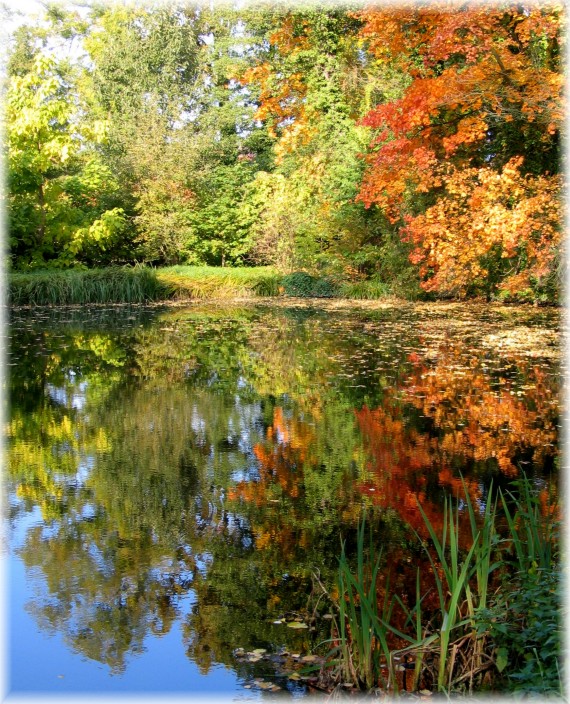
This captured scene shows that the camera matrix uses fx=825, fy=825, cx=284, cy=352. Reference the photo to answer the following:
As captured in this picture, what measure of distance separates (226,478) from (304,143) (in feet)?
47.2

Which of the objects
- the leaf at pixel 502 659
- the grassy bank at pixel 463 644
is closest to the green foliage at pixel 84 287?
the grassy bank at pixel 463 644

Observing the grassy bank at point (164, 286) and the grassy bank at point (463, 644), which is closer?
the grassy bank at point (463, 644)

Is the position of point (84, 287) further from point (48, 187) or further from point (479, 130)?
point (479, 130)

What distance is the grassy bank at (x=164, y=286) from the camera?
17469 mm

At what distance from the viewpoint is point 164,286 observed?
19109mm

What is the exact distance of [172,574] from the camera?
3840mm

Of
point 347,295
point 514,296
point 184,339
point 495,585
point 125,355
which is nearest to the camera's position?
point 495,585

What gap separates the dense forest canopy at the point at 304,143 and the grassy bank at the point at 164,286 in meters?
0.45

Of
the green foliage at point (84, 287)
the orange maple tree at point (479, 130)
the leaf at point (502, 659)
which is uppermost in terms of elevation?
the orange maple tree at point (479, 130)

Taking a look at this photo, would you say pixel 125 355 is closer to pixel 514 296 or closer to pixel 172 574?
pixel 172 574

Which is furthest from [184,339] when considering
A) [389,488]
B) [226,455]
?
[389,488]

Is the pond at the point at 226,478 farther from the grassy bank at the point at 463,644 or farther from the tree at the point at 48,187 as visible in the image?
the tree at the point at 48,187

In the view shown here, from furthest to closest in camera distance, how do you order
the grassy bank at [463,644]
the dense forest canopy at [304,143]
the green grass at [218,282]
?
the green grass at [218,282], the dense forest canopy at [304,143], the grassy bank at [463,644]

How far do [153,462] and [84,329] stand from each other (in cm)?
826
